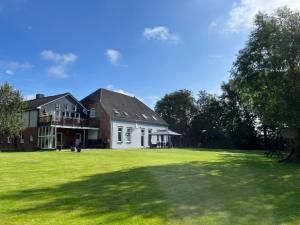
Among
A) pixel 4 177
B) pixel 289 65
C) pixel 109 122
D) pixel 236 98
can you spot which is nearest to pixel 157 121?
pixel 109 122

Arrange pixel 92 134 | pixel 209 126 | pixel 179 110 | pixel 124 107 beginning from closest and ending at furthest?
pixel 92 134, pixel 124 107, pixel 209 126, pixel 179 110

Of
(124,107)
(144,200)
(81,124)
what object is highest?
(124,107)

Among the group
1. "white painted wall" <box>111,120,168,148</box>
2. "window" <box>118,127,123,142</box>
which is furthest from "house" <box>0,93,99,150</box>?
"window" <box>118,127,123,142</box>

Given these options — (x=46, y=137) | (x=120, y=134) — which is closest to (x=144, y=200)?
(x=46, y=137)

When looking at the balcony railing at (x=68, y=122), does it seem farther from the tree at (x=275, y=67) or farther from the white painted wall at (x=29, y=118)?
the tree at (x=275, y=67)

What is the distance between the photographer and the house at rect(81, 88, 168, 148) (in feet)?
136

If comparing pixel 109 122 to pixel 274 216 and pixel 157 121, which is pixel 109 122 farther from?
pixel 274 216

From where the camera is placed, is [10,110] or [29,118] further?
[29,118]

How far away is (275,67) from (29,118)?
2848 cm

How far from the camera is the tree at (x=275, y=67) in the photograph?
19.1 metres

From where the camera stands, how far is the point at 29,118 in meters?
39.4

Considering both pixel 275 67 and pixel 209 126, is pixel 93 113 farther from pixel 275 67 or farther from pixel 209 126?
pixel 275 67

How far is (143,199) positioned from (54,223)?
2626 mm

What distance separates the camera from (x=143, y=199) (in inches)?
321
